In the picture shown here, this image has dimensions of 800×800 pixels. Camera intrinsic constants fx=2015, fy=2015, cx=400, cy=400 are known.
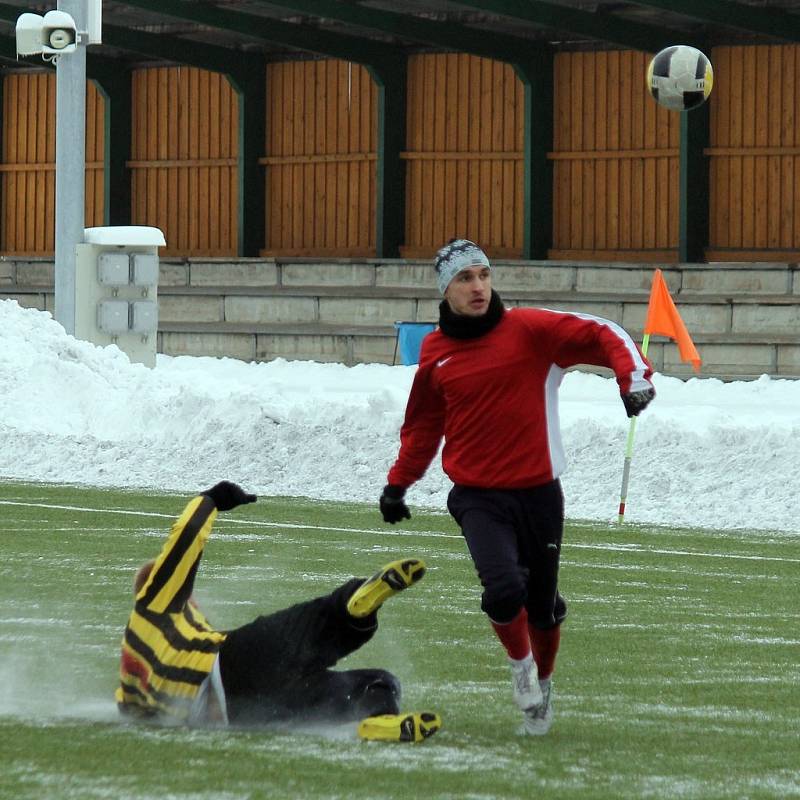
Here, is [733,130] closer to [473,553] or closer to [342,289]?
[342,289]

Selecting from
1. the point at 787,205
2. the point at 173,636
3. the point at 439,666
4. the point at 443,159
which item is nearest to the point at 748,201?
the point at 787,205

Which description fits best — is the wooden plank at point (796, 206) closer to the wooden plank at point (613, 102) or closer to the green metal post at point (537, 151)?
the wooden plank at point (613, 102)

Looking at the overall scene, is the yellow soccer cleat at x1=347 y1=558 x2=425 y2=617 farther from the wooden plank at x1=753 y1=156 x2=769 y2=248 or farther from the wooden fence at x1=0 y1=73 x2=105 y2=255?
the wooden fence at x1=0 y1=73 x2=105 y2=255

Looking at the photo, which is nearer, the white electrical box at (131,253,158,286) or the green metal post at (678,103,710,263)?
the white electrical box at (131,253,158,286)

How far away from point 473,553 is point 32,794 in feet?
6.27

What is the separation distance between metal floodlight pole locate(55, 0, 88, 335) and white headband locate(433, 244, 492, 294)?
58.6 ft

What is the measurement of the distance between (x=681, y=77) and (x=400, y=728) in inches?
690

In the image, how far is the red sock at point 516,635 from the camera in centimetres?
705

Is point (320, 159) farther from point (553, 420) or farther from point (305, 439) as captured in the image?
point (553, 420)

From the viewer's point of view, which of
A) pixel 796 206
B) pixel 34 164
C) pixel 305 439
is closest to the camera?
pixel 305 439

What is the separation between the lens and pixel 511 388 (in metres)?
7.27

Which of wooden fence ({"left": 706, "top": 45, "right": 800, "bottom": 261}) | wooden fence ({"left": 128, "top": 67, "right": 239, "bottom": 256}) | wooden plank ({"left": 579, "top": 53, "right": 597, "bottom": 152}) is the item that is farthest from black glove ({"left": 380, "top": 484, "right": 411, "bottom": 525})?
wooden fence ({"left": 128, "top": 67, "right": 239, "bottom": 256})

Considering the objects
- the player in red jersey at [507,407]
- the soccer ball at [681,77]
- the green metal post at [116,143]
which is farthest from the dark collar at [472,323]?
the green metal post at [116,143]

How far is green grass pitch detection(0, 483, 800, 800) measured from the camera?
6160 mm
